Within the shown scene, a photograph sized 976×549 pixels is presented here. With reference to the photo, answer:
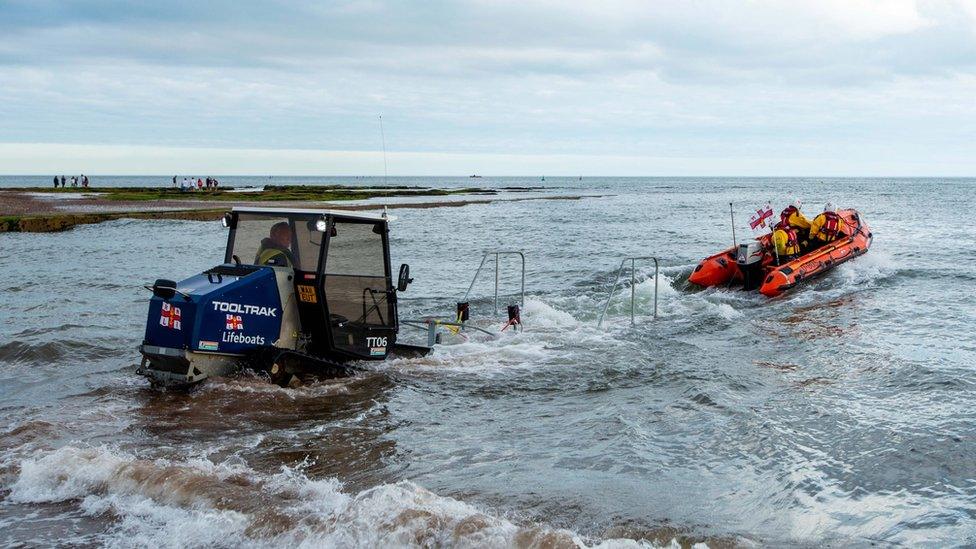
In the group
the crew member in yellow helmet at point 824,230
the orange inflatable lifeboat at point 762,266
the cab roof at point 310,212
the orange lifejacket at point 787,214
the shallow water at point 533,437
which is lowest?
the shallow water at point 533,437

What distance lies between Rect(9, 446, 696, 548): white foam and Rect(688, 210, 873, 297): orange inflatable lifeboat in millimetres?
14457

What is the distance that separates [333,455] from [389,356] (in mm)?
3479

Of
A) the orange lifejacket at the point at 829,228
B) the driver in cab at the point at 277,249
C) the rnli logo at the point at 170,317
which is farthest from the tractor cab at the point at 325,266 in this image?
the orange lifejacket at the point at 829,228

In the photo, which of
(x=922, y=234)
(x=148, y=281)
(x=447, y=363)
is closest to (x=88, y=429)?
(x=447, y=363)

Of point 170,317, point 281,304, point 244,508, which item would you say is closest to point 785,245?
point 281,304

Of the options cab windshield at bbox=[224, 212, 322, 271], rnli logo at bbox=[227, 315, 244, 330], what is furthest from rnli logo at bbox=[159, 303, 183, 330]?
cab windshield at bbox=[224, 212, 322, 271]

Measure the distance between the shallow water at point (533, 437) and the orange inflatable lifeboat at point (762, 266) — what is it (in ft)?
7.40

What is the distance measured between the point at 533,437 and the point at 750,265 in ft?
43.2

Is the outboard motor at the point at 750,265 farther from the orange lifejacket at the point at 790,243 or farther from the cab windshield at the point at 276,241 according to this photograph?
the cab windshield at the point at 276,241

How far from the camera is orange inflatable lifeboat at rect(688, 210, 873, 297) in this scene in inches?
756

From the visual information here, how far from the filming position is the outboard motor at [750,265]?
20.0 m

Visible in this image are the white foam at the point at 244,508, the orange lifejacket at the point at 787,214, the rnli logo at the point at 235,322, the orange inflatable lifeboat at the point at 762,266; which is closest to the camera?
the white foam at the point at 244,508

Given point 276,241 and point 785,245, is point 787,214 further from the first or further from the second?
point 276,241

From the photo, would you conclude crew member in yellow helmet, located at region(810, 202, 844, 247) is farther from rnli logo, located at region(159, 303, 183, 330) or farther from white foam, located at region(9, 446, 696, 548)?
white foam, located at region(9, 446, 696, 548)
